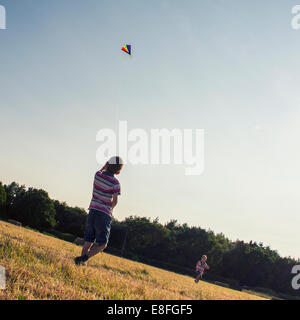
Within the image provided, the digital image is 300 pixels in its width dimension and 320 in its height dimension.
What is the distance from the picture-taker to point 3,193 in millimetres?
74500

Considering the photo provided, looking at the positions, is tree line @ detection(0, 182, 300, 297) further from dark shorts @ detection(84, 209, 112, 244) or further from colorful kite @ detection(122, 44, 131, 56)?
dark shorts @ detection(84, 209, 112, 244)

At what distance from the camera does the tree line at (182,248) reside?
218 feet

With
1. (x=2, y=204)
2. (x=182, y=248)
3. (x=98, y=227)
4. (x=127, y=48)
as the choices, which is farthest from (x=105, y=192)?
(x=2, y=204)

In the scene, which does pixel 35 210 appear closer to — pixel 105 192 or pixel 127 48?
pixel 127 48

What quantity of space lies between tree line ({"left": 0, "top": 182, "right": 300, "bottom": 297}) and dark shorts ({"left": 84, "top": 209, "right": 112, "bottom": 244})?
63033 mm

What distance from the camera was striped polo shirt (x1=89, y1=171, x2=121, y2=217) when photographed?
5.30 m

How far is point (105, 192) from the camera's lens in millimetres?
5332

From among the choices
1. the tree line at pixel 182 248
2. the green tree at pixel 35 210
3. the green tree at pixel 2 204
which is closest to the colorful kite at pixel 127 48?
the tree line at pixel 182 248

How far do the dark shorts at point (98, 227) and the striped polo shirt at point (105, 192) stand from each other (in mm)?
99

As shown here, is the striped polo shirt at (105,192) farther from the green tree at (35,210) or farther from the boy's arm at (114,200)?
the green tree at (35,210)

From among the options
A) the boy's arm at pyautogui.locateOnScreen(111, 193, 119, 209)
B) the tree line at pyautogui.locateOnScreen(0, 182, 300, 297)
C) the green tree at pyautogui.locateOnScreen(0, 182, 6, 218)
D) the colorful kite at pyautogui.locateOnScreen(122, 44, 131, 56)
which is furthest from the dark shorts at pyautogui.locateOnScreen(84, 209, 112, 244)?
the green tree at pyautogui.locateOnScreen(0, 182, 6, 218)
